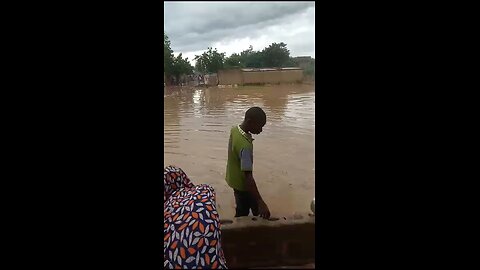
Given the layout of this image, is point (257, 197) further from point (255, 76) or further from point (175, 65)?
point (175, 65)

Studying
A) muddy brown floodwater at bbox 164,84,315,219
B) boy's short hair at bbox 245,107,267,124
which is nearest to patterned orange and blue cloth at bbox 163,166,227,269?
muddy brown floodwater at bbox 164,84,315,219

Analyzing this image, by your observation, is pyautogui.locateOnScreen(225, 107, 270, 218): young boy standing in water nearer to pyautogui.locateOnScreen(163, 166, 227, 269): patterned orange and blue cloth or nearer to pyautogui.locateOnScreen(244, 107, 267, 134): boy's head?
pyautogui.locateOnScreen(244, 107, 267, 134): boy's head

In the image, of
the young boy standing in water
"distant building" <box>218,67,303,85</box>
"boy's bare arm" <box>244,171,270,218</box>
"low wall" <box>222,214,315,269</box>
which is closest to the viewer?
"distant building" <box>218,67,303,85</box>

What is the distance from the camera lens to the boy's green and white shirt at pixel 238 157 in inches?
57.6

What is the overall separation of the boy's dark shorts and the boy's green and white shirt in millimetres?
50

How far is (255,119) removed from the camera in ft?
4.58

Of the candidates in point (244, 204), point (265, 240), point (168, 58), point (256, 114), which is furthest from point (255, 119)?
point (265, 240)

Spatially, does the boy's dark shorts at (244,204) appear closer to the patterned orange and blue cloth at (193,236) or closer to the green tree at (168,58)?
the patterned orange and blue cloth at (193,236)

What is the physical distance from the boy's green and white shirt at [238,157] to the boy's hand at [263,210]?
14 cm

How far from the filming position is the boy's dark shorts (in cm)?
180
